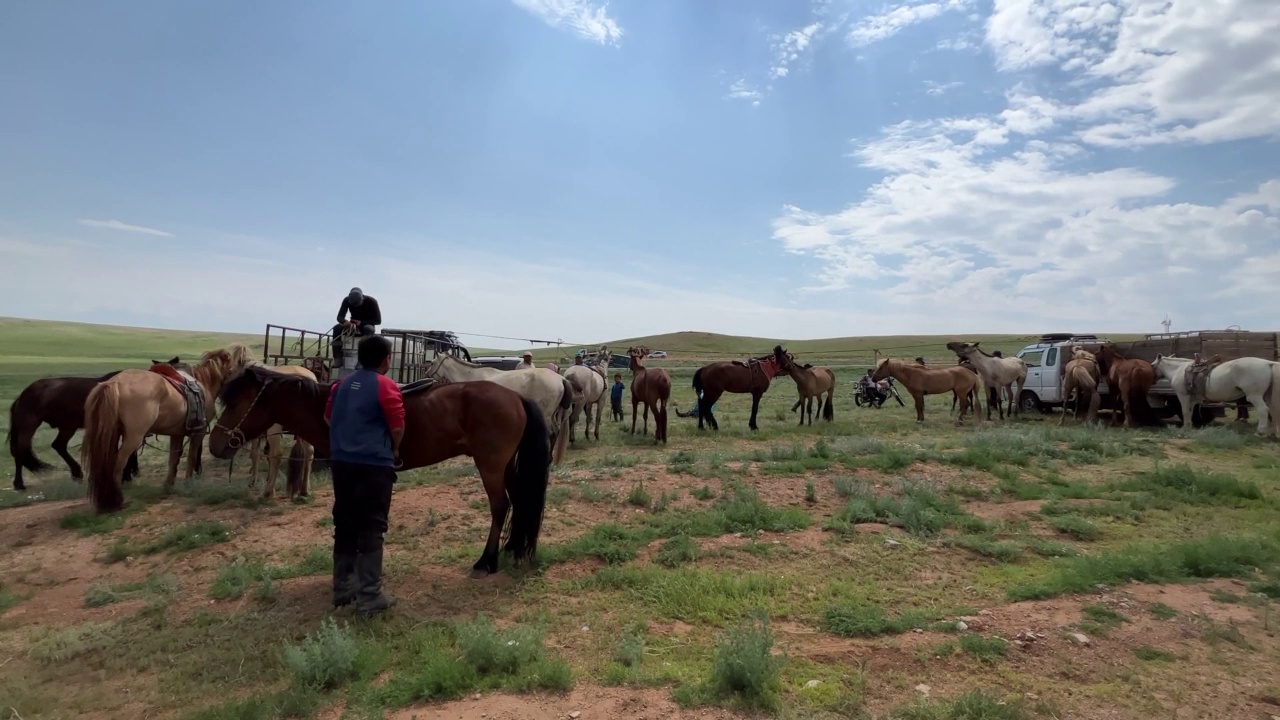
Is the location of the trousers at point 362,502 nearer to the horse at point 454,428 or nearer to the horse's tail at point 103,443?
the horse at point 454,428

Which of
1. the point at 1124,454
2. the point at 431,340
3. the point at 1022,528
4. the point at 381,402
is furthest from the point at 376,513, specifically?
the point at 1124,454

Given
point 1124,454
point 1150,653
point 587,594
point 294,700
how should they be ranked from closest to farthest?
point 294,700
point 1150,653
point 587,594
point 1124,454

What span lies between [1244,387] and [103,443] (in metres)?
20.7

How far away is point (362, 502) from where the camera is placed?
5.04 m

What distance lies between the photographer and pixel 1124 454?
36.8 feet

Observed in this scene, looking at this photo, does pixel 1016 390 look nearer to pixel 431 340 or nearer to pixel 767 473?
pixel 767 473

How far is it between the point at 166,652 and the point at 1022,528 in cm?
828

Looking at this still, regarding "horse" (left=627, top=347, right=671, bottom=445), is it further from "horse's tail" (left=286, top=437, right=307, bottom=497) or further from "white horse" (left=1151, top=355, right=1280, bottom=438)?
"white horse" (left=1151, top=355, right=1280, bottom=438)

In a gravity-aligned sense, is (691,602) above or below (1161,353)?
below

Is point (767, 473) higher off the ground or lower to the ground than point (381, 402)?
lower

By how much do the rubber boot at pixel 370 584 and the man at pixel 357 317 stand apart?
649 cm

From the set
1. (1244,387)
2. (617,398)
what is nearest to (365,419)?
(617,398)

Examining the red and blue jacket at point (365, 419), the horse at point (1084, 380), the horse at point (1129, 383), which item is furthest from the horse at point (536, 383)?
the horse at point (1129, 383)

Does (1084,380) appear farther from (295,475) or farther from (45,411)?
(45,411)
